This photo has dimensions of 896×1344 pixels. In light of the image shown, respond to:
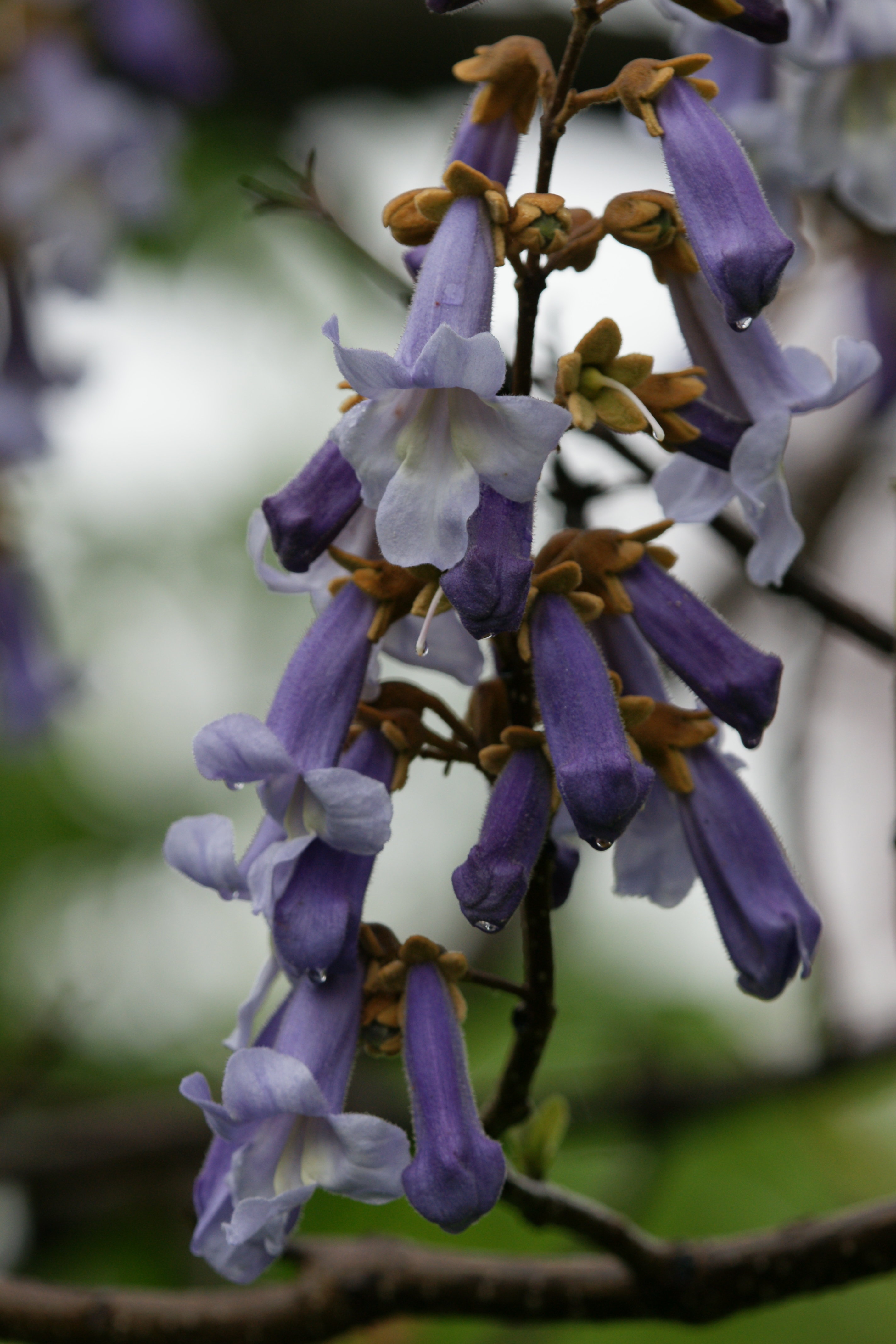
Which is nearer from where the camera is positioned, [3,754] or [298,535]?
[298,535]

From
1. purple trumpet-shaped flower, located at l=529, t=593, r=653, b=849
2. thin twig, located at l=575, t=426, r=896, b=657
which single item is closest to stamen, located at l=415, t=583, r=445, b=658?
purple trumpet-shaped flower, located at l=529, t=593, r=653, b=849

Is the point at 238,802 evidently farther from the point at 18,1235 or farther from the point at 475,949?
the point at 18,1235

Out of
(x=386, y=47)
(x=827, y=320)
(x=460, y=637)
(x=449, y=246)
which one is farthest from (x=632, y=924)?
(x=449, y=246)

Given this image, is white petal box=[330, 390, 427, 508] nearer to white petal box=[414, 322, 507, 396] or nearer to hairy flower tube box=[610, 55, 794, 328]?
white petal box=[414, 322, 507, 396]

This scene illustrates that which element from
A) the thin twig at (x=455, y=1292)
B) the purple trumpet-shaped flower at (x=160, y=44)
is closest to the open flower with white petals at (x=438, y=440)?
the thin twig at (x=455, y=1292)

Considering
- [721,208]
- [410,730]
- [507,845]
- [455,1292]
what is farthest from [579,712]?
[455,1292]
